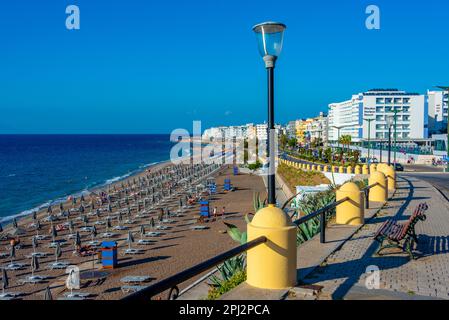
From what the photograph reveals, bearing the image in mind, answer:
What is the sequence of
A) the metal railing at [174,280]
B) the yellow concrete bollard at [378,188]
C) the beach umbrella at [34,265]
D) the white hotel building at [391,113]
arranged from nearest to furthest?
the metal railing at [174,280] → the yellow concrete bollard at [378,188] → the beach umbrella at [34,265] → the white hotel building at [391,113]

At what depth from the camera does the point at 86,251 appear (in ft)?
62.5

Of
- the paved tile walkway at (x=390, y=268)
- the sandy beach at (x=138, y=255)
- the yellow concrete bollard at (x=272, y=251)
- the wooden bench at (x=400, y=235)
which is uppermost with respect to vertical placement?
the yellow concrete bollard at (x=272, y=251)

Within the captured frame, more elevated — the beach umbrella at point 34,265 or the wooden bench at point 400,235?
the wooden bench at point 400,235

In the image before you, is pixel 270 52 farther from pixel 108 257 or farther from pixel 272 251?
pixel 108 257

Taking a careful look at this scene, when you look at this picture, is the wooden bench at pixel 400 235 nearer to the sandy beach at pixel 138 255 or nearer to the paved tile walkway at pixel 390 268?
the paved tile walkway at pixel 390 268

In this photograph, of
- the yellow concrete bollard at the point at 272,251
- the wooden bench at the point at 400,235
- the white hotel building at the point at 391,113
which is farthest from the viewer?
the white hotel building at the point at 391,113

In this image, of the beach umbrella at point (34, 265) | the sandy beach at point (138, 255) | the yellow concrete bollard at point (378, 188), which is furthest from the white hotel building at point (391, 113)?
the beach umbrella at point (34, 265)

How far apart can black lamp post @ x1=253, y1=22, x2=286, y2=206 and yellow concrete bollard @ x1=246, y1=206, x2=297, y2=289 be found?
298 mm

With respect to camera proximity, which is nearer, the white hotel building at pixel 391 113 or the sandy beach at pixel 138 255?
the sandy beach at pixel 138 255

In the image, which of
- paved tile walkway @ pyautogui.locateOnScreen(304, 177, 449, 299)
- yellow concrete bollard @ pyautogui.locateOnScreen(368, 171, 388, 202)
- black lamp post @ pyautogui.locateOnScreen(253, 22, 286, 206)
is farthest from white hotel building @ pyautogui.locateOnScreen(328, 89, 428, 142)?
black lamp post @ pyautogui.locateOnScreen(253, 22, 286, 206)

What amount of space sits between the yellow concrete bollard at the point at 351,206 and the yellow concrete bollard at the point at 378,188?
12.3 ft

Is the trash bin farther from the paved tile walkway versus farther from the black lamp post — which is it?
the black lamp post

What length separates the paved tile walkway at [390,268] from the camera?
5.20 m
